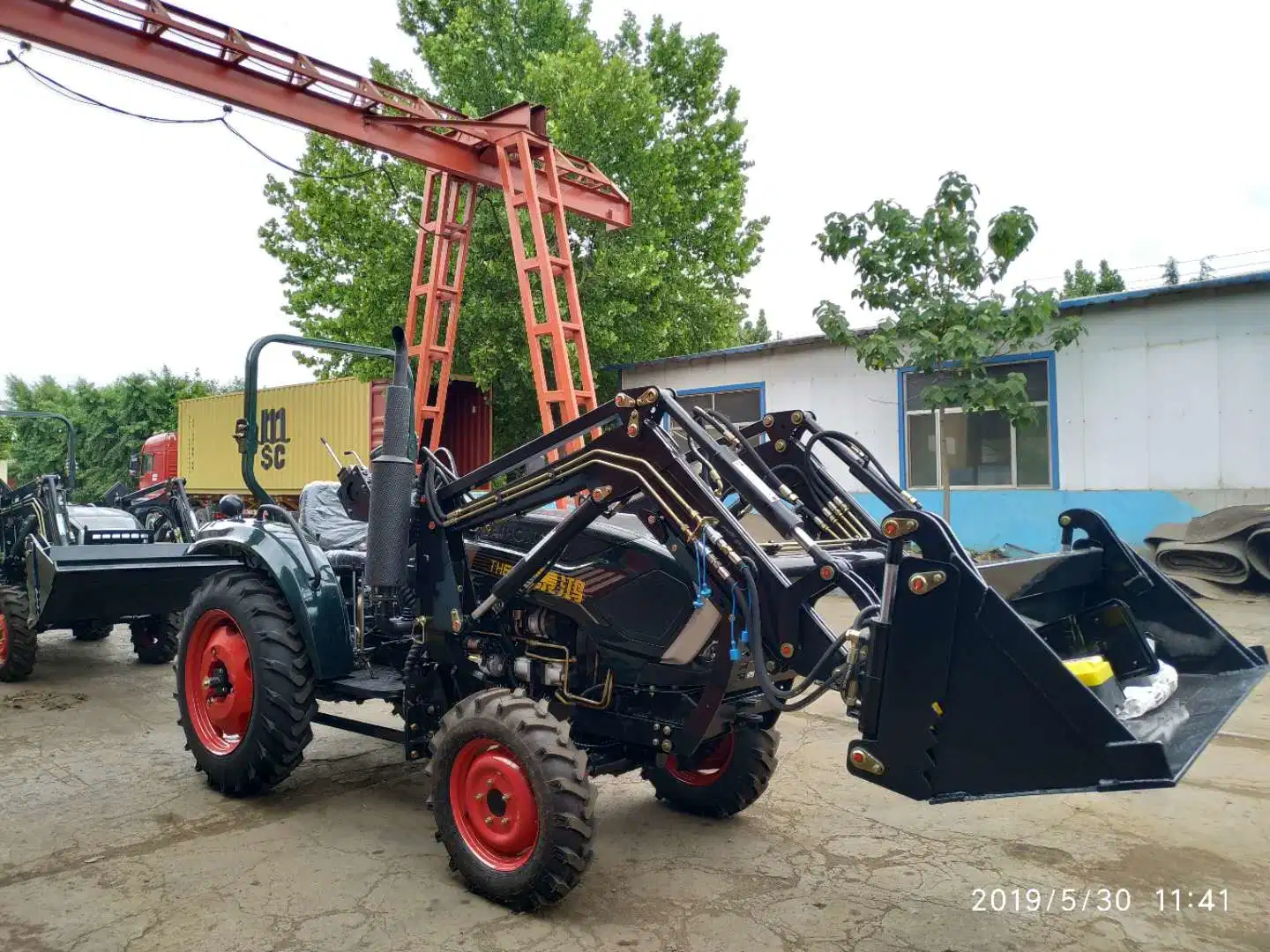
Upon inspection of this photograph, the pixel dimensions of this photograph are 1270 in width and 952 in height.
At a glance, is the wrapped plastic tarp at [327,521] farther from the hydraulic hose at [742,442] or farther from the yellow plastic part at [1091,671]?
the yellow plastic part at [1091,671]

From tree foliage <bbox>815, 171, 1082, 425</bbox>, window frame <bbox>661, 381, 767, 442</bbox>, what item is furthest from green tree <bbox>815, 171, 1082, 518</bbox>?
window frame <bbox>661, 381, 767, 442</bbox>

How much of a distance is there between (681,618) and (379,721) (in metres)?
3.33

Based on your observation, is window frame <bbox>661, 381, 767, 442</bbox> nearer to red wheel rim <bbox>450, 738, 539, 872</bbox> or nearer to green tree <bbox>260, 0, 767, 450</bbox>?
green tree <bbox>260, 0, 767, 450</bbox>

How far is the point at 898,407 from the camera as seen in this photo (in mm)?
13844

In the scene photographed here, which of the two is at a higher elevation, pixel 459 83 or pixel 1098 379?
pixel 459 83

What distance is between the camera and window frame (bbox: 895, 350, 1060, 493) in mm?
12586

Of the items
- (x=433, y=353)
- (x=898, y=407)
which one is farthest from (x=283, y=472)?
(x=898, y=407)

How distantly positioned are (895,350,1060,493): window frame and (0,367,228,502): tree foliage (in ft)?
83.4

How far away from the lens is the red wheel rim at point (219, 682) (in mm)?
4621

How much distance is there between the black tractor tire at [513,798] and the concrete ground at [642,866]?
0.43ft

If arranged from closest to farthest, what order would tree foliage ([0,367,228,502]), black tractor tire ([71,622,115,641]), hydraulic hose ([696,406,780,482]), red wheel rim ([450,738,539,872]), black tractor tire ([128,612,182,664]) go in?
red wheel rim ([450,738,539,872]) → hydraulic hose ([696,406,780,482]) → black tractor tire ([128,612,182,664]) → black tractor tire ([71,622,115,641]) → tree foliage ([0,367,228,502])

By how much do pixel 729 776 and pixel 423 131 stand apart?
30.0ft

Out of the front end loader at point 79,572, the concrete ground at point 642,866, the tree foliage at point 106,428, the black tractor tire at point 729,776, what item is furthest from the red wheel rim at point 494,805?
the tree foliage at point 106,428

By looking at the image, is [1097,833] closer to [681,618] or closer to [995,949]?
[995,949]
